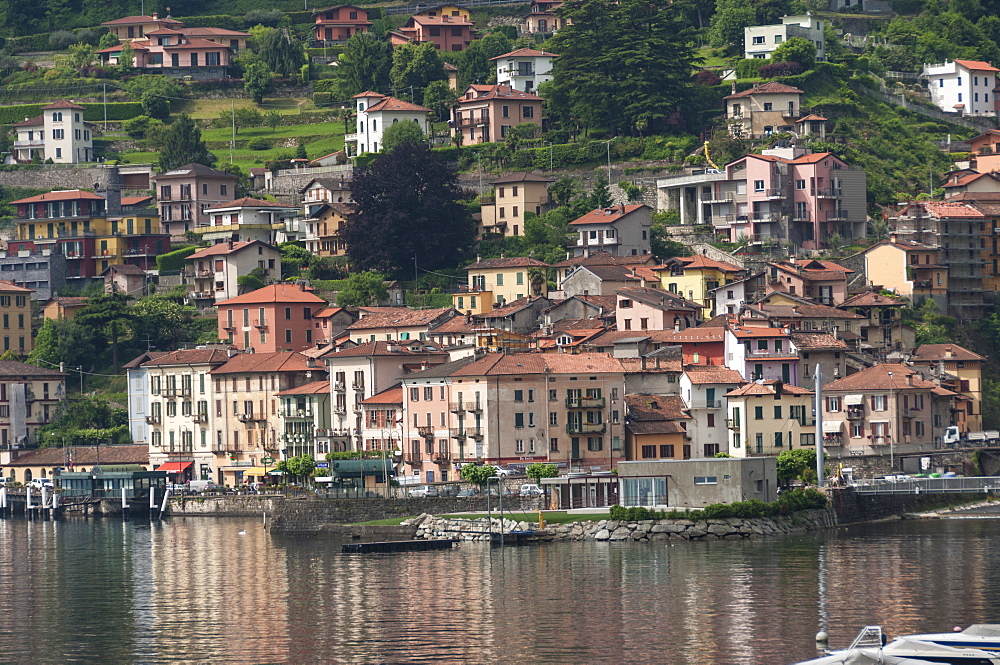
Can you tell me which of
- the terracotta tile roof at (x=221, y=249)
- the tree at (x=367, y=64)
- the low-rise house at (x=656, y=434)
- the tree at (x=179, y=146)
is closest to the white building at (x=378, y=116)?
the tree at (x=367, y=64)

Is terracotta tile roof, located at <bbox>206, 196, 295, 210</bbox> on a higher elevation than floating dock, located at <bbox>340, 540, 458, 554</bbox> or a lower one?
higher

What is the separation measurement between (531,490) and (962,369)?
1327 inches

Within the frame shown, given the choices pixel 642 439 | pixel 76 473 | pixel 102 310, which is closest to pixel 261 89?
pixel 102 310

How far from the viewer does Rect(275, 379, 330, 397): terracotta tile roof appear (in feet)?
397

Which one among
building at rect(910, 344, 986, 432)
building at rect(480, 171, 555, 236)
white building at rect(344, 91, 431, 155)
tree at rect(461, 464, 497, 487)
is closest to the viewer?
tree at rect(461, 464, 497, 487)

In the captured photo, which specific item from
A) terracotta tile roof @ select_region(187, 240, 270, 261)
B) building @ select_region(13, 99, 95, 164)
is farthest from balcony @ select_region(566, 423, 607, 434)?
building @ select_region(13, 99, 95, 164)

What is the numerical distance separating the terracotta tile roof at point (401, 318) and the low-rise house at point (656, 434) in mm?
19654

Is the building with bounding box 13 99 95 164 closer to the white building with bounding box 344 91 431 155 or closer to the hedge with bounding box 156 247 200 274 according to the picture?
the hedge with bounding box 156 247 200 274

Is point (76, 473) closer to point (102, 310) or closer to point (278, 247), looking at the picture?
point (102, 310)

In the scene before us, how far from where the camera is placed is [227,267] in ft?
472

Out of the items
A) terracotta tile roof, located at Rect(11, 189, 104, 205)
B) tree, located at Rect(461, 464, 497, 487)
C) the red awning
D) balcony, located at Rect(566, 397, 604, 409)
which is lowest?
tree, located at Rect(461, 464, 497, 487)

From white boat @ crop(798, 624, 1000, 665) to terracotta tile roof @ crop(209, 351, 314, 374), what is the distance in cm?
7484

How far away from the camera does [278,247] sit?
150 m

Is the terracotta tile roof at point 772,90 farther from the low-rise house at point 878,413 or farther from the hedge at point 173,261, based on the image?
the hedge at point 173,261
